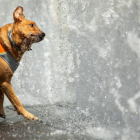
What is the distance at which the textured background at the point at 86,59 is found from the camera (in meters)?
6.72

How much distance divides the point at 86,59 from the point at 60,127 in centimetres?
267

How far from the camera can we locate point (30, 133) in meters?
4.20

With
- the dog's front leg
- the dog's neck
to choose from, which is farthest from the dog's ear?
the dog's front leg

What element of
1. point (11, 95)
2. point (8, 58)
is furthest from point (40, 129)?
point (8, 58)

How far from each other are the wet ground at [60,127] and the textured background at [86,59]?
1.46 feet

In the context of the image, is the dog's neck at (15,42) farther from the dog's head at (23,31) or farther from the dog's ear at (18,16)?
the dog's ear at (18,16)

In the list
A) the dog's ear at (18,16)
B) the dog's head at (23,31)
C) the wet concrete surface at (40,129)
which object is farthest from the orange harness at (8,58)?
the wet concrete surface at (40,129)

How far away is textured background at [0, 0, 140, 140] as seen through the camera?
672 centimetres

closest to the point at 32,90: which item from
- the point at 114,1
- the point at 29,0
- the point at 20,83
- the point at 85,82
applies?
the point at 20,83

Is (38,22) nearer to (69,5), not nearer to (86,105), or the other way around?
(69,5)

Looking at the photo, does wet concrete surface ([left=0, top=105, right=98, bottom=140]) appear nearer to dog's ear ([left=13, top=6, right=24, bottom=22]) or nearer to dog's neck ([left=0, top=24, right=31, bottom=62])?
Result: dog's neck ([left=0, top=24, right=31, bottom=62])

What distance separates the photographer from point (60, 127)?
4.62m

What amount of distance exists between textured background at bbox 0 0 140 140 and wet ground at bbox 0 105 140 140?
0.45 metres

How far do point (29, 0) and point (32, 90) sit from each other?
1.98m
